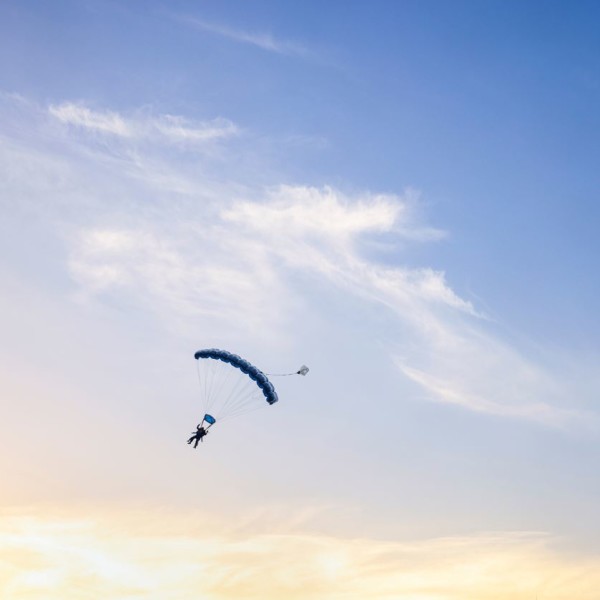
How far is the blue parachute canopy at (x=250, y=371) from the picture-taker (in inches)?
3666

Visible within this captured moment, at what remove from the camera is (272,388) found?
93562 mm

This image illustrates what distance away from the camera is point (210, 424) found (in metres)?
95.1

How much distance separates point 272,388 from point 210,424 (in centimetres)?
750

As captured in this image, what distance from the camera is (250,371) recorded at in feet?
306

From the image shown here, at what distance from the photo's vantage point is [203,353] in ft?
310

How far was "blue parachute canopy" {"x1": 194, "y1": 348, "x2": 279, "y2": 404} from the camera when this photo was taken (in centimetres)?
9312

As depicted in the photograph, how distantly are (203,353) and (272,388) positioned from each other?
7782 millimetres
